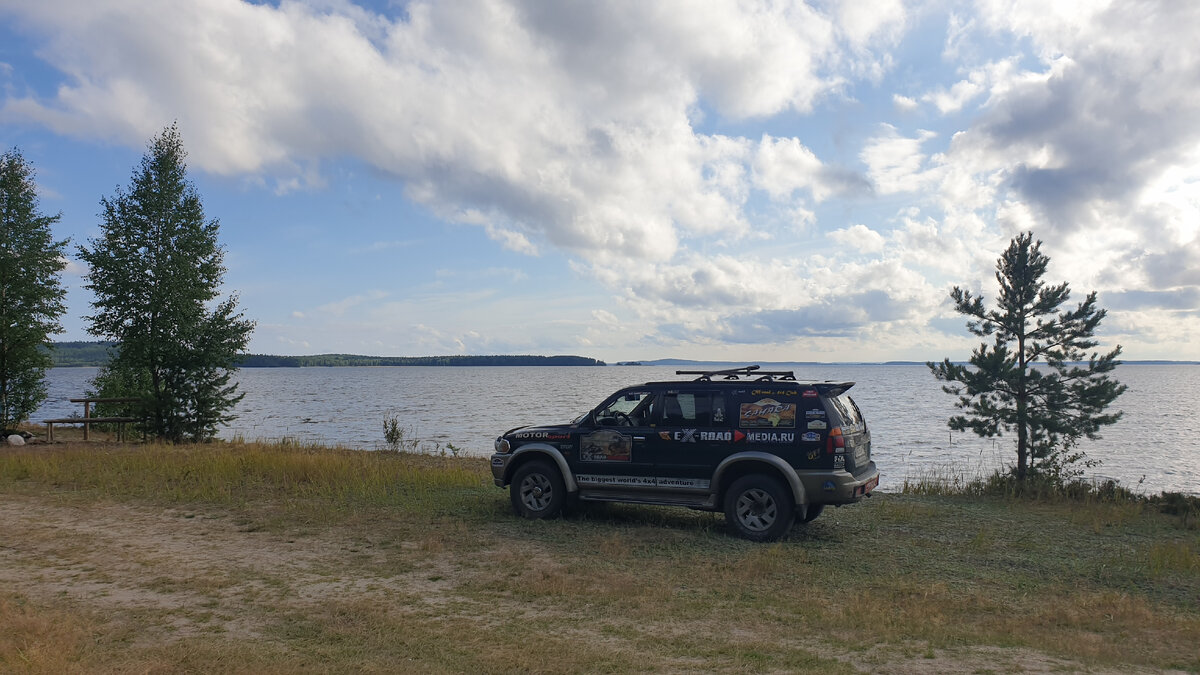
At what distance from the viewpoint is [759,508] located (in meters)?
9.68

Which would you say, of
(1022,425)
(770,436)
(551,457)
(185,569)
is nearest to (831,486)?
(770,436)

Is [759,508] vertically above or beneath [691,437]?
beneath

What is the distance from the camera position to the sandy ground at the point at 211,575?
5.61 m

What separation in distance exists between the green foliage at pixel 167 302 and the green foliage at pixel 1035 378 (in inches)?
782

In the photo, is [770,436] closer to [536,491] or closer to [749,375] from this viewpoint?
[749,375]

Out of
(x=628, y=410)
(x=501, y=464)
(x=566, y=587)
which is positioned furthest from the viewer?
Answer: (x=501, y=464)

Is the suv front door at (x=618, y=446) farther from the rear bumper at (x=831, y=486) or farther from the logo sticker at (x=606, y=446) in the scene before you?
the rear bumper at (x=831, y=486)

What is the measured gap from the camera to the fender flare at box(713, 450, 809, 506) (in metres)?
9.34

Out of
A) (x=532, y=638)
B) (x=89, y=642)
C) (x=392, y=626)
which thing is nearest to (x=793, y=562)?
(x=532, y=638)

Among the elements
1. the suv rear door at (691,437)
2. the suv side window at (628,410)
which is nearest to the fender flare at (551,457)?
the suv side window at (628,410)

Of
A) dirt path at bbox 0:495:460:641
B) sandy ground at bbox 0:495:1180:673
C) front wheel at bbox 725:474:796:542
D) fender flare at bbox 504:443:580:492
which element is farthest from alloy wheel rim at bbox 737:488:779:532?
dirt path at bbox 0:495:460:641

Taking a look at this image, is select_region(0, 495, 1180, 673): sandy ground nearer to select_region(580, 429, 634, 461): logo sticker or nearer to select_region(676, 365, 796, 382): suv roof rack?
select_region(580, 429, 634, 461): logo sticker

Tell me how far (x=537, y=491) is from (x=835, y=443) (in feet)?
14.1

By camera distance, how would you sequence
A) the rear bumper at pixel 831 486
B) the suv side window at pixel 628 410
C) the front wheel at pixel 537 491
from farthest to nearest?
the front wheel at pixel 537 491 → the suv side window at pixel 628 410 → the rear bumper at pixel 831 486
